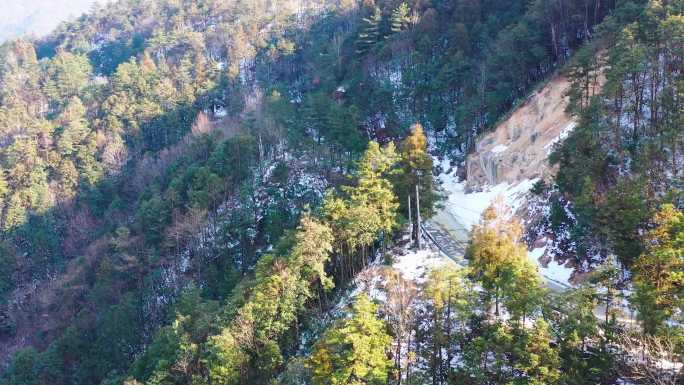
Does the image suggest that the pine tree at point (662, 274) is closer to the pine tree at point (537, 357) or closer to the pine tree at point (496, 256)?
the pine tree at point (537, 357)

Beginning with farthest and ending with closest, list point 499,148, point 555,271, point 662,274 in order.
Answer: point 499,148 < point 555,271 < point 662,274

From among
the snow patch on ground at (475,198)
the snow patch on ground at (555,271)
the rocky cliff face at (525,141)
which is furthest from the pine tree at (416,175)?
the rocky cliff face at (525,141)

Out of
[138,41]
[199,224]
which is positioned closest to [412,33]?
[199,224]

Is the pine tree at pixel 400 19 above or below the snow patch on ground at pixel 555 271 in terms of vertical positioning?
above

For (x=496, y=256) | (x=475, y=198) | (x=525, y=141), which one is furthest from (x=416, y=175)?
(x=525, y=141)

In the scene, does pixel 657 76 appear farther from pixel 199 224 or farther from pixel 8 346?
pixel 8 346

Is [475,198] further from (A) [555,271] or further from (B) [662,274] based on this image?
(B) [662,274]
